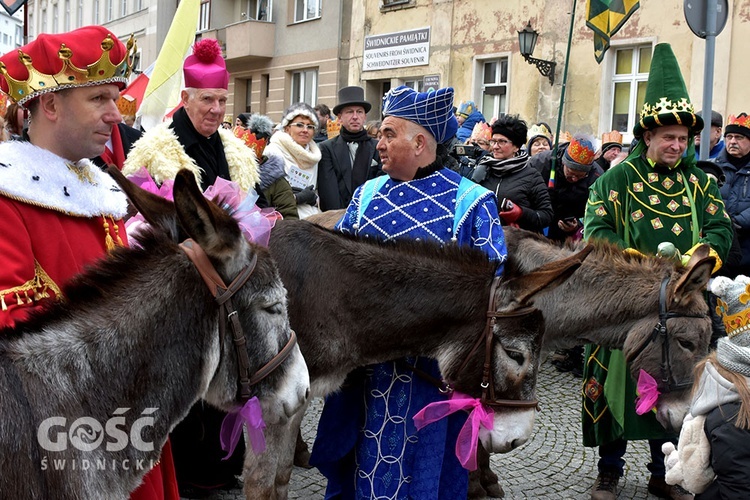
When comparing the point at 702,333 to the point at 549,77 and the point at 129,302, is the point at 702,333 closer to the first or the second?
the point at 129,302

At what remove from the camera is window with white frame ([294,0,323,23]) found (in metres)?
23.7

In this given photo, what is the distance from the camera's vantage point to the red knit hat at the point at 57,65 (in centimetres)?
222

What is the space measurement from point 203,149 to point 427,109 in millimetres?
1395

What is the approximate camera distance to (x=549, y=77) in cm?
1620

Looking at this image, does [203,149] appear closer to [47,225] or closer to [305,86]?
[47,225]

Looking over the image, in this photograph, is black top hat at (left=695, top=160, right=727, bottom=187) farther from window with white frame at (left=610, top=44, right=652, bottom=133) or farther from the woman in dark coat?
window with white frame at (left=610, top=44, right=652, bottom=133)

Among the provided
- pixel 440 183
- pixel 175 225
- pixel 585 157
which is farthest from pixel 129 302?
pixel 585 157

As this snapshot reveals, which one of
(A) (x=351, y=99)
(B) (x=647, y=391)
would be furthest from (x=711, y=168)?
(A) (x=351, y=99)

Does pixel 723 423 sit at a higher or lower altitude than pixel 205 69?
lower

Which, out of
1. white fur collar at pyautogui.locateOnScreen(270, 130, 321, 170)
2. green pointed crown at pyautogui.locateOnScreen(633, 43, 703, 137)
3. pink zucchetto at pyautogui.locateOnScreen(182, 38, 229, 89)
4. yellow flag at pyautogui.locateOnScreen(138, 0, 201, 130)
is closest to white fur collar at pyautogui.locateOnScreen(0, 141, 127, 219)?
pink zucchetto at pyautogui.locateOnScreen(182, 38, 229, 89)

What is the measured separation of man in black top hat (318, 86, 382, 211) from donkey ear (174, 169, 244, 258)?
17.6 ft

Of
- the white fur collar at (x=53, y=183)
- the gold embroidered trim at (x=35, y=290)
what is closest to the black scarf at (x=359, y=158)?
the white fur collar at (x=53, y=183)

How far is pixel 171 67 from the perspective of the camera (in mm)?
7043

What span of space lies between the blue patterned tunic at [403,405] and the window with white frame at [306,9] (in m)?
21.4
